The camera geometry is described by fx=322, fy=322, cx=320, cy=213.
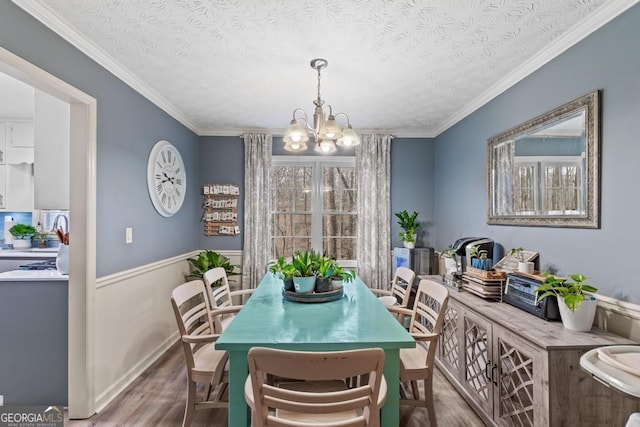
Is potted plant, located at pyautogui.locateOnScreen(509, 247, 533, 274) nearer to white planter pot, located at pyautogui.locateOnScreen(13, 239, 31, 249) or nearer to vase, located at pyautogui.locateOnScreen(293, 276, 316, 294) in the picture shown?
vase, located at pyautogui.locateOnScreen(293, 276, 316, 294)

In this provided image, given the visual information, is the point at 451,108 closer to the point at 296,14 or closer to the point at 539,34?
the point at 539,34

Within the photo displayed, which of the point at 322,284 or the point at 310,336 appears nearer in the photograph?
the point at 310,336

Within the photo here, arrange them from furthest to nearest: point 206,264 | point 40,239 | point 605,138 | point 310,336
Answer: point 40,239
point 206,264
point 605,138
point 310,336

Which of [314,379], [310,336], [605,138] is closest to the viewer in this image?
[314,379]

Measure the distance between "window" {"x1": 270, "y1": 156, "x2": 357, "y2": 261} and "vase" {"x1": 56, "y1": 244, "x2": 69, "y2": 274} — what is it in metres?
2.40

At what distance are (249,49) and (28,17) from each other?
119cm

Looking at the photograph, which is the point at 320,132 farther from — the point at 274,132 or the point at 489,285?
the point at 274,132

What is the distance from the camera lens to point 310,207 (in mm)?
4441

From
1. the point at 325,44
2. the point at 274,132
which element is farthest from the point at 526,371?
the point at 274,132

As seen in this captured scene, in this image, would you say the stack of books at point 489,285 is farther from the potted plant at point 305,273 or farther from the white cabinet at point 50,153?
the white cabinet at point 50,153

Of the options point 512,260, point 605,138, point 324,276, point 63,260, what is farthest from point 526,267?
point 63,260

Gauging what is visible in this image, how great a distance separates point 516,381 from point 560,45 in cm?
210

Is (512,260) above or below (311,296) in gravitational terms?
above

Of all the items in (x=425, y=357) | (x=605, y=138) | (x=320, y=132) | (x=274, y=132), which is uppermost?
(x=274, y=132)
